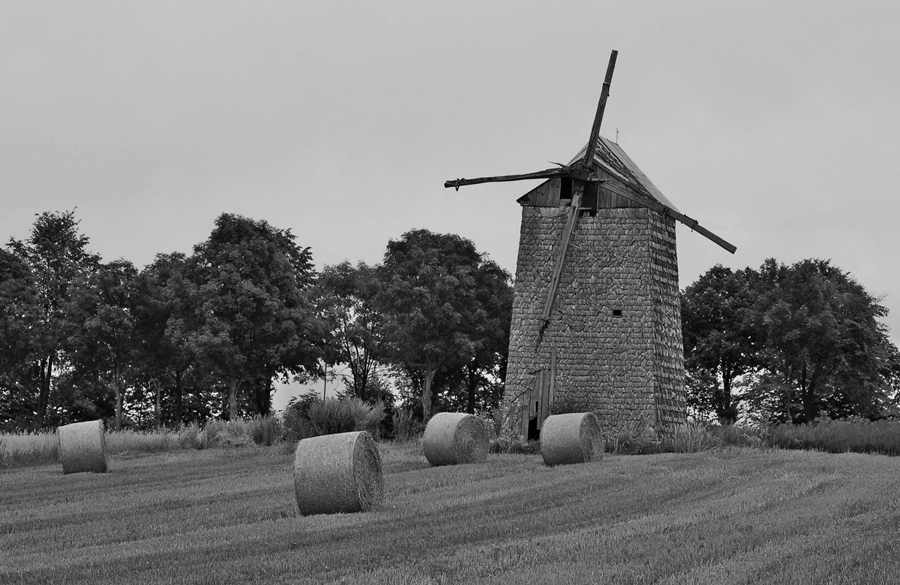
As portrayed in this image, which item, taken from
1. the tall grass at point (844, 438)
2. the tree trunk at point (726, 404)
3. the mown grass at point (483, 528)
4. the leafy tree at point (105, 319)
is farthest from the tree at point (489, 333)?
the mown grass at point (483, 528)

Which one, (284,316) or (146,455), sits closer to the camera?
(146,455)

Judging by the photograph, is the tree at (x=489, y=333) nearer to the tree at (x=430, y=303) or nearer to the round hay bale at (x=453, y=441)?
the tree at (x=430, y=303)

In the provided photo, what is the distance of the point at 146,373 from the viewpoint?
53062mm

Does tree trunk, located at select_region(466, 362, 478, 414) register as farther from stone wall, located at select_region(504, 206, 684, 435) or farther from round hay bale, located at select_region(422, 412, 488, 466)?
round hay bale, located at select_region(422, 412, 488, 466)

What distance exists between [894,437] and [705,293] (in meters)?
27.0

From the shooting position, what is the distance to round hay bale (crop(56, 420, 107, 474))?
23375 millimetres

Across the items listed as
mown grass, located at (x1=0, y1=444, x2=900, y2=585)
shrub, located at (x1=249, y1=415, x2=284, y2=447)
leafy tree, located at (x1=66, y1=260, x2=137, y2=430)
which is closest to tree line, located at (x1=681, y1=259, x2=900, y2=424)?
shrub, located at (x1=249, y1=415, x2=284, y2=447)

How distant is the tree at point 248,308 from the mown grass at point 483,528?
24315 mm

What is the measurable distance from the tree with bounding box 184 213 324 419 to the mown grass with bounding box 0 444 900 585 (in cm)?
2432

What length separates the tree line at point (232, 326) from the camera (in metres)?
47.5

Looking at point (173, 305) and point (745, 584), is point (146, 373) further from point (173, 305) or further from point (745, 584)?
point (745, 584)

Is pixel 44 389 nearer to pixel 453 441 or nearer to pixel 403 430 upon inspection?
pixel 403 430

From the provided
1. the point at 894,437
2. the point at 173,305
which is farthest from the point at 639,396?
the point at 173,305

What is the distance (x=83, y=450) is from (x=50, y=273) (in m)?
32.7
